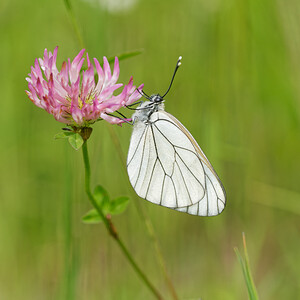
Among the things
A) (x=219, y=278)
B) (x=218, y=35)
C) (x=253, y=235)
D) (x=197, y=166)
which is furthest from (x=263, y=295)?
(x=218, y=35)

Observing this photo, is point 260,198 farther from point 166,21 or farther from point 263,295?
point 166,21

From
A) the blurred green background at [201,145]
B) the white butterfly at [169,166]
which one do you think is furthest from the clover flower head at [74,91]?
the blurred green background at [201,145]

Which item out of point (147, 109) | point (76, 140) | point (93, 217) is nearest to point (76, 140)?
point (76, 140)

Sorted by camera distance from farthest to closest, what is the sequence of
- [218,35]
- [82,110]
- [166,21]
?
[166,21]
[218,35]
[82,110]

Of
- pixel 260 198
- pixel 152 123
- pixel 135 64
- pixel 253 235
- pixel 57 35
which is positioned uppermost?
pixel 57 35

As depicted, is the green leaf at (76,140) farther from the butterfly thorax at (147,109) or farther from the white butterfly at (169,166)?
the butterfly thorax at (147,109)
